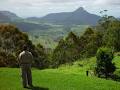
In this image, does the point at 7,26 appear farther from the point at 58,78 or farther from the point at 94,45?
the point at 58,78

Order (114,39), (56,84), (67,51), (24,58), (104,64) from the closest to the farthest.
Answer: (24,58) → (56,84) → (104,64) → (114,39) → (67,51)

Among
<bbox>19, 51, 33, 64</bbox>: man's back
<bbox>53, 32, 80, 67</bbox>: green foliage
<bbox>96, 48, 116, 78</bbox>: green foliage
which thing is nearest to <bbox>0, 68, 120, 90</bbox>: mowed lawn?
<bbox>19, 51, 33, 64</bbox>: man's back

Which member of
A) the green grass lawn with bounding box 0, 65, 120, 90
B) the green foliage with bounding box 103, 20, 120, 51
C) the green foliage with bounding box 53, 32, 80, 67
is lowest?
the green foliage with bounding box 53, 32, 80, 67

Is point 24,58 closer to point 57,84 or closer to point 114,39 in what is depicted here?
point 57,84

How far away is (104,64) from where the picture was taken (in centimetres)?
3016

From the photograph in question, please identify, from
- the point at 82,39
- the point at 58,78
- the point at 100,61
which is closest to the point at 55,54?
the point at 82,39

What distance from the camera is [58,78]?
23266mm

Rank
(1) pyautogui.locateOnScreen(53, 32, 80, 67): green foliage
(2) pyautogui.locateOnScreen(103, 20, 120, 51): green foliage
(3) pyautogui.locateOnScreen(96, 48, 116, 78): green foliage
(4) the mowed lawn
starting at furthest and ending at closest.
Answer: (1) pyautogui.locateOnScreen(53, 32, 80, 67): green foliage
(2) pyautogui.locateOnScreen(103, 20, 120, 51): green foliage
(3) pyautogui.locateOnScreen(96, 48, 116, 78): green foliage
(4) the mowed lawn

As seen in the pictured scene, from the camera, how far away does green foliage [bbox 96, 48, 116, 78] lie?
3004 centimetres

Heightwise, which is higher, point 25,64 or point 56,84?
point 25,64

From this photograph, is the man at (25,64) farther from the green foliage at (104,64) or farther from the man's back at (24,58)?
the green foliage at (104,64)

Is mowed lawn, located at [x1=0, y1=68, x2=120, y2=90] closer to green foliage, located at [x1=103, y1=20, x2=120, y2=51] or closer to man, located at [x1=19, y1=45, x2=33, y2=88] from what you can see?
man, located at [x1=19, y1=45, x2=33, y2=88]

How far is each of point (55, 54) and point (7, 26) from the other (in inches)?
931

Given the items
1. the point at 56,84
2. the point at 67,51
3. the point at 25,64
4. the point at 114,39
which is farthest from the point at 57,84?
the point at 67,51
